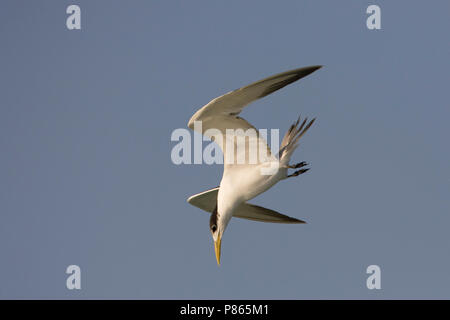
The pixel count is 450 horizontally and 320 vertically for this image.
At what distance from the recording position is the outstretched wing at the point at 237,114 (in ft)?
30.4

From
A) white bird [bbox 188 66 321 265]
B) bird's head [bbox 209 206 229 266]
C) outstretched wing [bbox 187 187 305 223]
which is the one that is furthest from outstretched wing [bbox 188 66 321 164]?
outstretched wing [bbox 187 187 305 223]

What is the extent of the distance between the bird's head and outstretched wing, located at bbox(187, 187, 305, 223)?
1.27 meters

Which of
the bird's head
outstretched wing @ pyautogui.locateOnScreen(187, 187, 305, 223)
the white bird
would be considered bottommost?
the bird's head

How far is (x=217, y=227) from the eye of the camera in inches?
454

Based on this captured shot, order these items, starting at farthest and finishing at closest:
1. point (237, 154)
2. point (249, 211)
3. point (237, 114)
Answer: point (249, 211) < point (237, 154) < point (237, 114)

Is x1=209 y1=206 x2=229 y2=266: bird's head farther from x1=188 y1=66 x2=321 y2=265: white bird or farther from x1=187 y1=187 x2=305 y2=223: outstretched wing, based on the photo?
x1=187 y1=187 x2=305 y2=223: outstretched wing

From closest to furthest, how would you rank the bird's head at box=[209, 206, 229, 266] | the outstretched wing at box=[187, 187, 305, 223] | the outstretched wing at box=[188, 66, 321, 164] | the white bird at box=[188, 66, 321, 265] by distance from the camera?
the outstretched wing at box=[188, 66, 321, 164]
the white bird at box=[188, 66, 321, 265]
the bird's head at box=[209, 206, 229, 266]
the outstretched wing at box=[187, 187, 305, 223]

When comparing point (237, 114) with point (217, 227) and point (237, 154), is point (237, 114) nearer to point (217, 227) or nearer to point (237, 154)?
point (237, 154)

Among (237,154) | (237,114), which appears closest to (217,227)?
(237,154)

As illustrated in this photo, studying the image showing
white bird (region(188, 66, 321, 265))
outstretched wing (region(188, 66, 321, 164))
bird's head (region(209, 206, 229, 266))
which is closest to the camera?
outstretched wing (region(188, 66, 321, 164))

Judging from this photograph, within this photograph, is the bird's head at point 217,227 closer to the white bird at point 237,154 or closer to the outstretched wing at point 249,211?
the white bird at point 237,154

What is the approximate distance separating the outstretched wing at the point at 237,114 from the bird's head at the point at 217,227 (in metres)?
1.00

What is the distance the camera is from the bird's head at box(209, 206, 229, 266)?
37.5ft

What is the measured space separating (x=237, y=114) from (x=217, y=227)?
2322mm
